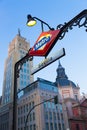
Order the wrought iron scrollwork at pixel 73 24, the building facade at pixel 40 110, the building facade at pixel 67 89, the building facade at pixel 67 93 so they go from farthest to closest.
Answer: the building facade at pixel 67 89
the building facade at pixel 67 93
the building facade at pixel 40 110
the wrought iron scrollwork at pixel 73 24

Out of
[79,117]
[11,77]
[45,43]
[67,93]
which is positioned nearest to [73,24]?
[45,43]

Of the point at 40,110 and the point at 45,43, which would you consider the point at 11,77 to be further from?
the point at 45,43

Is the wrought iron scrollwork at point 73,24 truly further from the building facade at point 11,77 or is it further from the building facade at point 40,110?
the building facade at point 11,77

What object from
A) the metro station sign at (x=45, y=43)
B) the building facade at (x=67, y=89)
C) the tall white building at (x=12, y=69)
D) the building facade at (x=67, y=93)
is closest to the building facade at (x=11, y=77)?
the tall white building at (x=12, y=69)

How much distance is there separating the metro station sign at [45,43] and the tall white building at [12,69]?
69.4 m

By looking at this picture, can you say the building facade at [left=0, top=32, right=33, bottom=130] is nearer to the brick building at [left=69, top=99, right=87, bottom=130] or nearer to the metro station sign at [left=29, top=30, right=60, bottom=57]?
the brick building at [left=69, top=99, right=87, bottom=130]

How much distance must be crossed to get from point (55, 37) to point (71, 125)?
53.2m

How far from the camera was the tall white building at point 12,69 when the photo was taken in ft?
256

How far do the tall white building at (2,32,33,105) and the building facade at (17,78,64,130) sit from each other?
13801mm

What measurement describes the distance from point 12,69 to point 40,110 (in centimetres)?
3399

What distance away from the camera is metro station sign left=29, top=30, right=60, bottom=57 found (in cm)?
572

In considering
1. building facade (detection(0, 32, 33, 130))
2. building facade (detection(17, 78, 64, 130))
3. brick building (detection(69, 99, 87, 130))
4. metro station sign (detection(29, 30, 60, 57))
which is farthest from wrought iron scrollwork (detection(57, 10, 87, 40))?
building facade (detection(0, 32, 33, 130))

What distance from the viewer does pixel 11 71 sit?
82.4 m

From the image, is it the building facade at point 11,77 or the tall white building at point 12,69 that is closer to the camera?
the building facade at point 11,77
